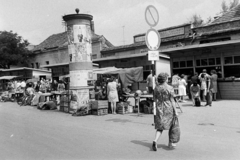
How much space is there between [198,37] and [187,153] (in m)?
19.4

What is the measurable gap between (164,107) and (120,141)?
1645mm

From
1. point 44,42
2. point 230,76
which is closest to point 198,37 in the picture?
point 230,76

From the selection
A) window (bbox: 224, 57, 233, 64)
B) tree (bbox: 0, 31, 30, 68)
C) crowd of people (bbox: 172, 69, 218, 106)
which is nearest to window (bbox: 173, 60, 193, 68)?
window (bbox: 224, 57, 233, 64)

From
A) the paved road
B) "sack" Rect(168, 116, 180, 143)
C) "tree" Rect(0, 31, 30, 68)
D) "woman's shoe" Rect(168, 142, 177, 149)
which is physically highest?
"tree" Rect(0, 31, 30, 68)

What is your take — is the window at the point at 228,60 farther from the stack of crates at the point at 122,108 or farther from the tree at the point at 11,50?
the tree at the point at 11,50

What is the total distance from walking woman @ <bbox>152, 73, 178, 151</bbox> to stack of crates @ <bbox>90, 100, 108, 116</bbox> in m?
6.15

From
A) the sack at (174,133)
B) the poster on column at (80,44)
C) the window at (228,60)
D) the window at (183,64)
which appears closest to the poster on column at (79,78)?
the poster on column at (80,44)

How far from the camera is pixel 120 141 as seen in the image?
645cm

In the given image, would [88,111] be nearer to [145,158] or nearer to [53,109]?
[53,109]

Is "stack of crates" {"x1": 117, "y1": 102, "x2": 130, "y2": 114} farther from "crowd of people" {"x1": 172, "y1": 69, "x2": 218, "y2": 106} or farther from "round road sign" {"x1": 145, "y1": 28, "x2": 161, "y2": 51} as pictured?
"round road sign" {"x1": 145, "y1": 28, "x2": 161, "y2": 51}

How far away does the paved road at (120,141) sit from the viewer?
532cm

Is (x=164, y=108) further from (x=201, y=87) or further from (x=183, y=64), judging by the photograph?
(x=183, y=64)

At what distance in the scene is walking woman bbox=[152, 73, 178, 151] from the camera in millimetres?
5543

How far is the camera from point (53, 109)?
587 inches
